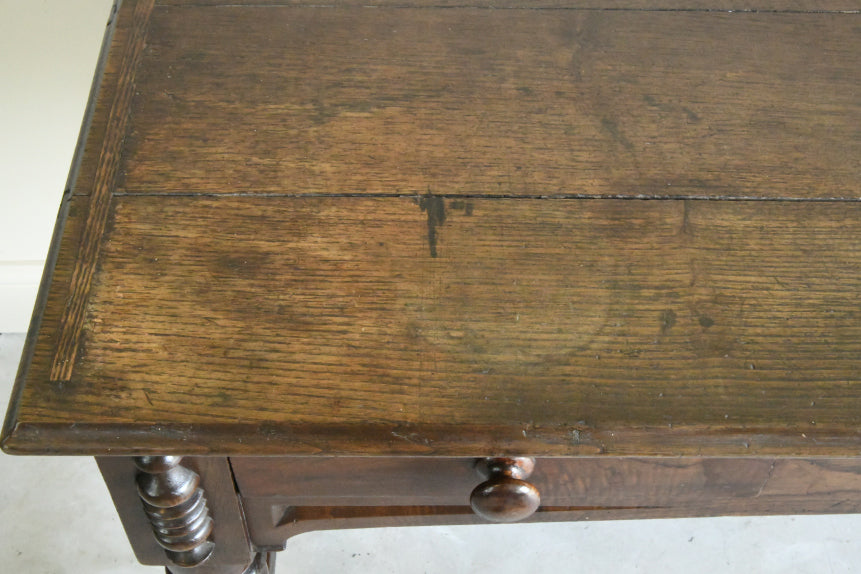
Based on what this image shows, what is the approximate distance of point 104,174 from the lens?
2.28 feet

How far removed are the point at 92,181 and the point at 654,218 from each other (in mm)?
445

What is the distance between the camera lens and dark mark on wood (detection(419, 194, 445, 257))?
2.17ft

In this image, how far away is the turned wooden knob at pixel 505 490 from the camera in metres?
0.62

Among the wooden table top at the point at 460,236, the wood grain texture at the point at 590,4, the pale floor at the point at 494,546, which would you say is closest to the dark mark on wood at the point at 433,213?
the wooden table top at the point at 460,236

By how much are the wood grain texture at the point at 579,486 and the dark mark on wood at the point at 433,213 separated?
17 centimetres

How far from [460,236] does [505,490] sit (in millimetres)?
191

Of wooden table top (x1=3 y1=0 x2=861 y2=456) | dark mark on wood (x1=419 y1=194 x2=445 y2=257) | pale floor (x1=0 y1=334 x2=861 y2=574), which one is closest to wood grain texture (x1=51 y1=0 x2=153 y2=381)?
wooden table top (x1=3 y1=0 x2=861 y2=456)

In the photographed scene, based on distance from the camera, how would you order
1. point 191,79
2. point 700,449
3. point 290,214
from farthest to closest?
point 191,79 < point 290,214 < point 700,449

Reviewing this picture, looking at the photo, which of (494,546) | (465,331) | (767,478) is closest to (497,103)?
(465,331)

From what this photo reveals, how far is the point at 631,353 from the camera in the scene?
0.60 m

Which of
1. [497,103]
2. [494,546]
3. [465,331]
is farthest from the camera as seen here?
[494,546]

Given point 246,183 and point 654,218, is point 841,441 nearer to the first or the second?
point 654,218

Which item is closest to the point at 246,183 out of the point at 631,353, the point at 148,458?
the point at 148,458

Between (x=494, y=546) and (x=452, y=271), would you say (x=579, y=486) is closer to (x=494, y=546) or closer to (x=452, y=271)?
(x=452, y=271)
